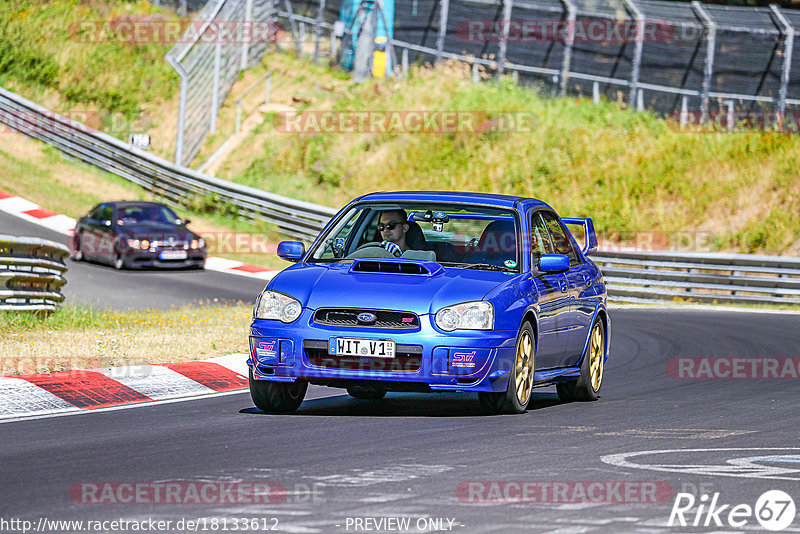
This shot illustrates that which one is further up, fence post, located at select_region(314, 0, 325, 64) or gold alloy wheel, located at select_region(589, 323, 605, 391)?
fence post, located at select_region(314, 0, 325, 64)

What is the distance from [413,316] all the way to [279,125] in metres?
29.4

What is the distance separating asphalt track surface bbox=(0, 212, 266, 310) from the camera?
21136 mm

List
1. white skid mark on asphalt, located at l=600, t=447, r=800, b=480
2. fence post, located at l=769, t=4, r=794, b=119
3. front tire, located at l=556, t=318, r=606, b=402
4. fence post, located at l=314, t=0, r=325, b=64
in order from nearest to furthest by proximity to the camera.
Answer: white skid mark on asphalt, located at l=600, t=447, r=800, b=480, front tire, located at l=556, t=318, r=606, b=402, fence post, located at l=769, t=4, r=794, b=119, fence post, located at l=314, t=0, r=325, b=64

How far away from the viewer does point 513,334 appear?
903 cm

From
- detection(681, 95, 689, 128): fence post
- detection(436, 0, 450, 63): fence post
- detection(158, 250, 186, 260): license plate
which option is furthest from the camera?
detection(436, 0, 450, 63): fence post

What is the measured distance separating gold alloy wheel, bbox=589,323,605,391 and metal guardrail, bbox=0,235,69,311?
21.4 feet

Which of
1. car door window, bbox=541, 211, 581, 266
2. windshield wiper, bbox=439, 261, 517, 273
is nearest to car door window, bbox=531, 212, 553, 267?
car door window, bbox=541, 211, 581, 266

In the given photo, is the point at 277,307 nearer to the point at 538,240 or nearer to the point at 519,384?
the point at 519,384

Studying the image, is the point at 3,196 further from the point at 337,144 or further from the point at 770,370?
the point at 770,370

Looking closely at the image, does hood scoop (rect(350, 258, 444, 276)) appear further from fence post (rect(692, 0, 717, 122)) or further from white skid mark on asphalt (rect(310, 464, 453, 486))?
fence post (rect(692, 0, 717, 122))

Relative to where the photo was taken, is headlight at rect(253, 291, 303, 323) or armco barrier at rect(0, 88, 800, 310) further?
armco barrier at rect(0, 88, 800, 310)

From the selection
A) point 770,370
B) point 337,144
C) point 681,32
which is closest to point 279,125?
point 337,144

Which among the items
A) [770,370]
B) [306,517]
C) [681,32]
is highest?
[681,32]

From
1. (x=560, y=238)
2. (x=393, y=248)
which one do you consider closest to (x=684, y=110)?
(x=560, y=238)
